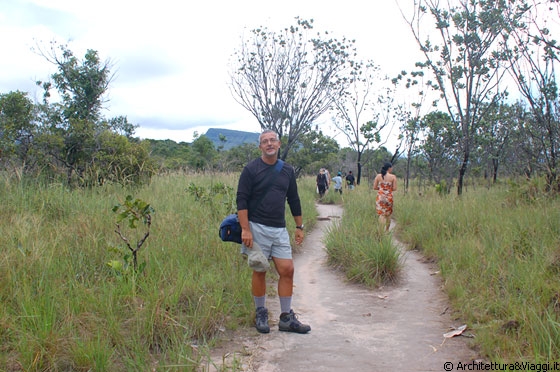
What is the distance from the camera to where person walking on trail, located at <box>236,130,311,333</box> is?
391cm

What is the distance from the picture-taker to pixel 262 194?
3971mm

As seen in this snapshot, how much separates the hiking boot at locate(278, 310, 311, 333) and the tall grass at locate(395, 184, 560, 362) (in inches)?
55.3

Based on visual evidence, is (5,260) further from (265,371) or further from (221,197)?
(221,197)

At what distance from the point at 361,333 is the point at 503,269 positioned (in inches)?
70.5

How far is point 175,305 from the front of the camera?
3.75 m

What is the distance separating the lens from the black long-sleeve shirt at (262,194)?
393cm

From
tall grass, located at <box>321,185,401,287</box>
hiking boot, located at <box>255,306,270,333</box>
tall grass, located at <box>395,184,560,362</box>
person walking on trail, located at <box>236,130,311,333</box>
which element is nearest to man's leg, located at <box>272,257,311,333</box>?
person walking on trail, located at <box>236,130,311,333</box>

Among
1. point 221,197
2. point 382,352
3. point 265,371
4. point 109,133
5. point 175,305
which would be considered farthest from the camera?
point 109,133

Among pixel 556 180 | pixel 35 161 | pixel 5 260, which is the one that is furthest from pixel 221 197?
pixel 556 180

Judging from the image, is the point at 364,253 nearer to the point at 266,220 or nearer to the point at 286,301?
the point at 286,301

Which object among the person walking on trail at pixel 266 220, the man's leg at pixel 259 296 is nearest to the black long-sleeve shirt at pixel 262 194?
the person walking on trail at pixel 266 220

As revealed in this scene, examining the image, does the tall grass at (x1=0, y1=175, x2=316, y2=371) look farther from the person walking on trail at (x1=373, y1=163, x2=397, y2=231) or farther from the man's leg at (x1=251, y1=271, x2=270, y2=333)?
the person walking on trail at (x1=373, y1=163, x2=397, y2=231)

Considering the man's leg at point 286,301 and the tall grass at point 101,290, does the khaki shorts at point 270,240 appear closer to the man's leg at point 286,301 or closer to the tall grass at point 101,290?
the man's leg at point 286,301

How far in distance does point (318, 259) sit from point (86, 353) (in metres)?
4.77
